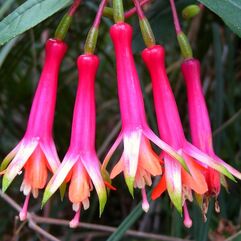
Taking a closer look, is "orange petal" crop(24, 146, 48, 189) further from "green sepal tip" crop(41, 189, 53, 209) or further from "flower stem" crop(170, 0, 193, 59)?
"flower stem" crop(170, 0, 193, 59)

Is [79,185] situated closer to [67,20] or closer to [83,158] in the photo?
[83,158]

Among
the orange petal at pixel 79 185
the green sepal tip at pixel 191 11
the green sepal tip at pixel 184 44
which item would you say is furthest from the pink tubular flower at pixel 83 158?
the green sepal tip at pixel 191 11

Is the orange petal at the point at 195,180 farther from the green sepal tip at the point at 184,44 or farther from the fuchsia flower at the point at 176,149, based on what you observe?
the green sepal tip at the point at 184,44

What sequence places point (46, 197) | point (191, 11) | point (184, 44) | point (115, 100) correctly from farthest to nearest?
point (115, 100) < point (191, 11) < point (184, 44) < point (46, 197)

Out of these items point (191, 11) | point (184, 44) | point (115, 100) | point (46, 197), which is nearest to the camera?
point (46, 197)

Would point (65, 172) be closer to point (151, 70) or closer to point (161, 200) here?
point (151, 70)

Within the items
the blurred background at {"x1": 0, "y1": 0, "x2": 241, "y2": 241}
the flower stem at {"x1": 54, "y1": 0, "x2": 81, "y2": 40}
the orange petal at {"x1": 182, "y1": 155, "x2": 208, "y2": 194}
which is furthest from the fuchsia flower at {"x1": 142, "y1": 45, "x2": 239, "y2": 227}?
the blurred background at {"x1": 0, "y1": 0, "x2": 241, "y2": 241}

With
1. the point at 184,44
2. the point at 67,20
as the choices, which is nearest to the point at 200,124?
the point at 184,44
